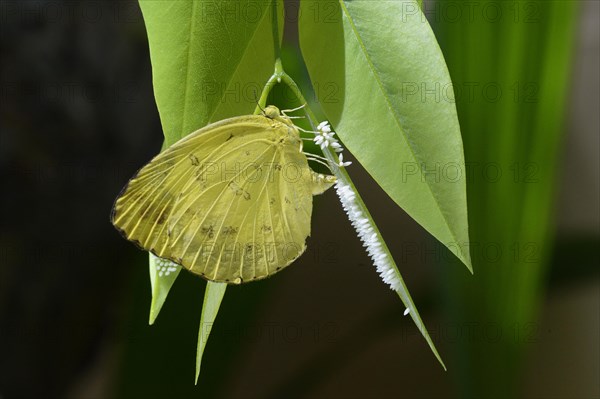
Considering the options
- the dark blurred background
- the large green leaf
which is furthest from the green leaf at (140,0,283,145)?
the dark blurred background

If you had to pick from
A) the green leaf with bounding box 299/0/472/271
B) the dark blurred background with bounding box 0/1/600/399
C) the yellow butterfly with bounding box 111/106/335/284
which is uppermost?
the green leaf with bounding box 299/0/472/271

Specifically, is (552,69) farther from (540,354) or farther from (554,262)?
(540,354)

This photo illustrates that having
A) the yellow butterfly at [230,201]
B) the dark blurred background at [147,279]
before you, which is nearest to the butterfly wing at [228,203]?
the yellow butterfly at [230,201]

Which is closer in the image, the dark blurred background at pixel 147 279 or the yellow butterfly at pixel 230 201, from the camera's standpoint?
the yellow butterfly at pixel 230 201

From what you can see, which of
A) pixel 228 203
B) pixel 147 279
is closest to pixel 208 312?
A: pixel 228 203

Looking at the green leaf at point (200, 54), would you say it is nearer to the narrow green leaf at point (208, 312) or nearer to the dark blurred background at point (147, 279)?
the narrow green leaf at point (208, 312)

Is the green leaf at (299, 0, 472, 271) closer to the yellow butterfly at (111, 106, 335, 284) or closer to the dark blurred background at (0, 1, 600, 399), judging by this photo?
the yellow butterfly at (111, 106, 335, 284)
